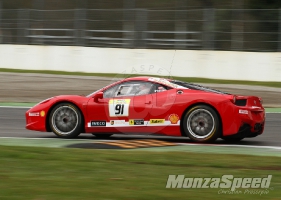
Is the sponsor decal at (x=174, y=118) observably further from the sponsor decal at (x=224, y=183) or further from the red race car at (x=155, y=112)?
the sponsor decal at (x=224, y=183)

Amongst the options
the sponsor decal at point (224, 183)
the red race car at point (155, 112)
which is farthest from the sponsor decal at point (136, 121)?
the sponsor decal at point (224, 183)

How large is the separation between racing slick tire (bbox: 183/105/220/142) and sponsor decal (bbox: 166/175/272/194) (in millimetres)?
3357

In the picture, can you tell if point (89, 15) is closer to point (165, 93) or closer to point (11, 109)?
point (11, 109)

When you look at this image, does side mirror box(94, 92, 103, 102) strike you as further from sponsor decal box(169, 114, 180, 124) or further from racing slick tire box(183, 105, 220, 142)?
racing slick tire box(183, 105, 220, 142)

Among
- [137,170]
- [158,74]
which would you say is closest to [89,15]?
[158,74]

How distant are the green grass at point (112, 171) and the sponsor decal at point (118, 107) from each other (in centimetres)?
167

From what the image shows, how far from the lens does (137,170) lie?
8.34 metres

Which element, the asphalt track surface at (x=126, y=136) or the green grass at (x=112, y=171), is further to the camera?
the asphalt track surface at (x=126, y=136)

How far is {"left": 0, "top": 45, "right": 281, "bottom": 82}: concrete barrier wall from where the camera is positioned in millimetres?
24266

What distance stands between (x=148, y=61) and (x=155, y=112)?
1536 cm

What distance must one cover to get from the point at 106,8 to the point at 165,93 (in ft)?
62.2

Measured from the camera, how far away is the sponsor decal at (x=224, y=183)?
7062mm

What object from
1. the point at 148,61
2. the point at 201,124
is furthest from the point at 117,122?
the point at 148,61

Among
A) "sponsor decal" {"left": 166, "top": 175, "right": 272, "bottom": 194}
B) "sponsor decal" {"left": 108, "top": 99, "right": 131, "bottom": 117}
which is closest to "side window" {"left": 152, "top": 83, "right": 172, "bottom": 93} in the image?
"sponsor decal" {"left": 108, "top": 99, "right": 131, "bottom": 117}
